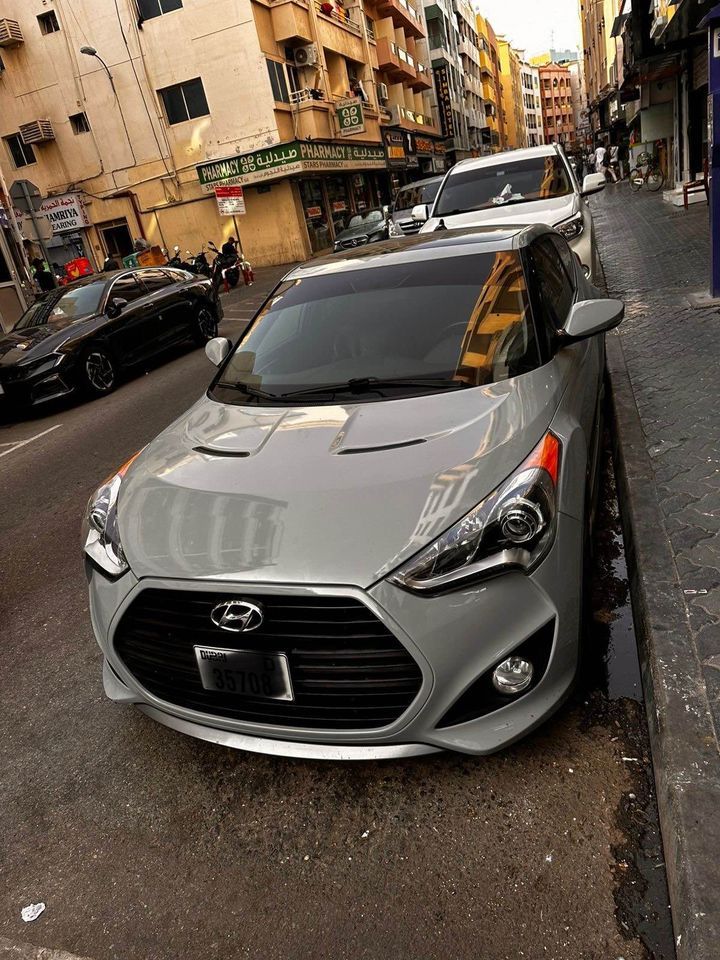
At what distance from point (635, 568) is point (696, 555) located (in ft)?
0.83

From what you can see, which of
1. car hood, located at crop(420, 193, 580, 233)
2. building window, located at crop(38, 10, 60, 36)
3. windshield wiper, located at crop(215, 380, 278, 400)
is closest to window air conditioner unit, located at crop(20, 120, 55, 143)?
building window, located at crop(38, 10, 60, 36)

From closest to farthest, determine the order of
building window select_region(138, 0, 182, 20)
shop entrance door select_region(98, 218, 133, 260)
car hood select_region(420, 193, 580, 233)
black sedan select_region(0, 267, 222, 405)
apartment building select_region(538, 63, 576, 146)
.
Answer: car hood select_region(420, 193, 580, 233)
black sedan select_region(0, 267, 222, 405)
building window select_region(138, 0, 182, 20)
shop entrance door select_region(98, 218, 133, 260)
apartment building select_region(538, 63, 576, 146)

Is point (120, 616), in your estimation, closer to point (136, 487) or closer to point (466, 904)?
point (136, 487)

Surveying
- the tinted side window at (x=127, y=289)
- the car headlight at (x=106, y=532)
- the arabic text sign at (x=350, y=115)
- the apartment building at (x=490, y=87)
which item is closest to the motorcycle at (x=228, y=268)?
the tinted side window at (x=127, y=289)

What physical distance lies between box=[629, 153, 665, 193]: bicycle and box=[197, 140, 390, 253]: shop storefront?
37.8 feet

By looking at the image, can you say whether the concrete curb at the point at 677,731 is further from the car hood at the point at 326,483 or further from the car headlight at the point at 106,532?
the car headlight at the point at 106,532

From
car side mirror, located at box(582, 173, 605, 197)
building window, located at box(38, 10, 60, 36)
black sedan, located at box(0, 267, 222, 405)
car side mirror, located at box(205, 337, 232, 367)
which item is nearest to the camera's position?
car side mirror, located at box(205, 337, 232, 367)

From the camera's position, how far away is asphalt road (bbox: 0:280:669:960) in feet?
5.89

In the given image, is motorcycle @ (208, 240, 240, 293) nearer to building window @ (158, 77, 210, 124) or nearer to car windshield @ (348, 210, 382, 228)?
car windshield @ (348, 210, 382, 228)

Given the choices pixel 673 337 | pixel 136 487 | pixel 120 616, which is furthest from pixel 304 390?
pixel 673 337

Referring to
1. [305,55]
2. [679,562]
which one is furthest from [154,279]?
[305,55]

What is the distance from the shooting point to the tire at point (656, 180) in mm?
22281

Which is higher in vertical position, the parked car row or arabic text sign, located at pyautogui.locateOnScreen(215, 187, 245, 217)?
arabic text sign, located at pyautogui.locateOnScreen(215, 187, 245, 217)

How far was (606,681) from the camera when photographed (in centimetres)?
260
